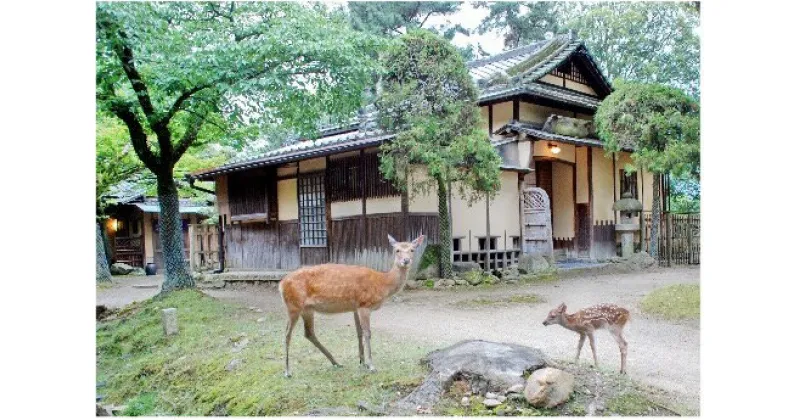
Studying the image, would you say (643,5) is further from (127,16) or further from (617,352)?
(127,16)

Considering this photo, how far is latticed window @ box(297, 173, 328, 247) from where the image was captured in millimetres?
4658

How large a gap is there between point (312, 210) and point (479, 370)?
2.21 m

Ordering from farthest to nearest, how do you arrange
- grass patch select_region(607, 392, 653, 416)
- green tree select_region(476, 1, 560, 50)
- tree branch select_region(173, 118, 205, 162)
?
tree branch select_region(173, 118, 205, 162)
green tree select_region(476, 1, 560, 50)
grass patch select_region(607, 392, 653, 416)

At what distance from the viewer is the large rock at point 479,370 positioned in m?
3.11

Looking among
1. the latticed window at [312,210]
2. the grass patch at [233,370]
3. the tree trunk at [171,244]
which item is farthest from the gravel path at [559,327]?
the tree trunk at [171,244]

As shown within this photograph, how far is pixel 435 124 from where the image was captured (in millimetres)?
4938

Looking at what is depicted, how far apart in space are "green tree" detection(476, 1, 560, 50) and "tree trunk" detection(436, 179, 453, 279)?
131 centimetres

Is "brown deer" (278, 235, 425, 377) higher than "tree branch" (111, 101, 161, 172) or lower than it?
lower

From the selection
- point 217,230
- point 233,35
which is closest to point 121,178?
point 217,230

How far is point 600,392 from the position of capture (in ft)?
10.5

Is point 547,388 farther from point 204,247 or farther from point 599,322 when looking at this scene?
point 204,247

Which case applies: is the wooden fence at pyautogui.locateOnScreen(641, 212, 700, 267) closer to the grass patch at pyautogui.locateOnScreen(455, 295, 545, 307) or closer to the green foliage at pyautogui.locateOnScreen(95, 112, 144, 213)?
the grass patch at pyautogui.locateOnScreen(455, 295, 545, 307)

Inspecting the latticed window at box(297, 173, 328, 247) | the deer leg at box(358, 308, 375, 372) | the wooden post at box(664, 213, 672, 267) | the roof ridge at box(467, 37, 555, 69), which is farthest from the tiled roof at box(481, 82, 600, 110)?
the deer leg at box(358, 308, 375, 372)

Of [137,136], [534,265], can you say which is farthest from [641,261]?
[137,136]
